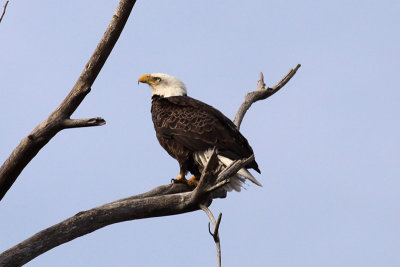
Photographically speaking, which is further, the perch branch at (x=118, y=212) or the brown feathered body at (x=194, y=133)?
the brown feathered body at (x=194, y=133)

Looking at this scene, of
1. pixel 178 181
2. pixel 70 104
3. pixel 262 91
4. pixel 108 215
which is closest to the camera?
pixel 108 215

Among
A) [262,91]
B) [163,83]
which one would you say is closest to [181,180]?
[163,83]

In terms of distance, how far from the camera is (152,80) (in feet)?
27.5

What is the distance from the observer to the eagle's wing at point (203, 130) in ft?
23.1

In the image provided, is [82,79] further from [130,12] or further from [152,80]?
[152,80]

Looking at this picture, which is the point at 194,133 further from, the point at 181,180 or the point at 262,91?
the point at 262,91

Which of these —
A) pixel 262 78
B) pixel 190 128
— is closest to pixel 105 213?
pixel 190 128

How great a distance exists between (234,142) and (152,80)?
1745 millimetres

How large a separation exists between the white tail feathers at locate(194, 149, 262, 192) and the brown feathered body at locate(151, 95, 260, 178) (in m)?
0.05

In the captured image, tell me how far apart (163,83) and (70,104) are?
280cm

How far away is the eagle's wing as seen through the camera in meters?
7.04

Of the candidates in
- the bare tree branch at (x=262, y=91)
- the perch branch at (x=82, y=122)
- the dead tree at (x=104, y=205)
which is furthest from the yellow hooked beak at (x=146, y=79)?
the perch branch at (x=82, y=122)

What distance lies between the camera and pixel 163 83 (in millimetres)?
8359

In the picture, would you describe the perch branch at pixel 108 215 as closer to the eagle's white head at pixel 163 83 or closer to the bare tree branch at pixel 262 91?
the eagle's white head at pixel 163 83
